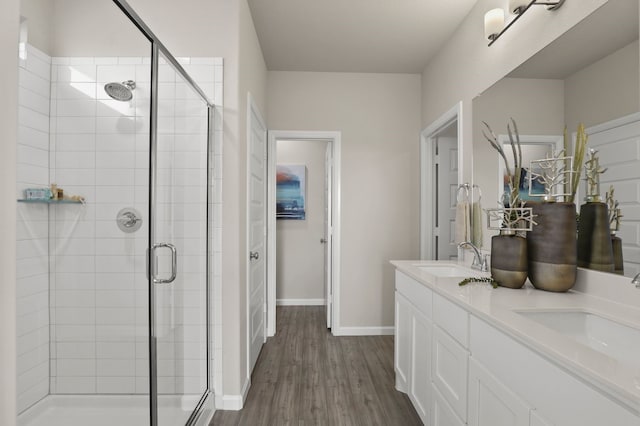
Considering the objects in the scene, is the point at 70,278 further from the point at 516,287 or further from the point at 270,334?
the point at 270,334

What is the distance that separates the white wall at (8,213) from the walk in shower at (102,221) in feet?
0.91

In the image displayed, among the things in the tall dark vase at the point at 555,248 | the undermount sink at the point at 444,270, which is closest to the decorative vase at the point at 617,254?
the tall dark vase at the point at 555,248

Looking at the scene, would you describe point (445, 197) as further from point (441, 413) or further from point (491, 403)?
point (491, 403)

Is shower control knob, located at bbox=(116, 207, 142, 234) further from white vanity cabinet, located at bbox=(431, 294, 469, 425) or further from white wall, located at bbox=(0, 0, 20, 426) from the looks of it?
white vanity cabinet, located at bbox=(431, 294, 469, 425)

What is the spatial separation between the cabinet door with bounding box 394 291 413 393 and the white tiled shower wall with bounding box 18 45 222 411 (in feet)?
4.50

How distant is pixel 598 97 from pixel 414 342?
1.52 m

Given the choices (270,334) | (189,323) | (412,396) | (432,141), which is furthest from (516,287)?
(270,334)

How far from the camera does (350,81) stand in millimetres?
3713

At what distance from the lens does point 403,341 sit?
2.35m

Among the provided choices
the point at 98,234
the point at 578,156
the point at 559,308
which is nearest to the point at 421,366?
the point at 559,308

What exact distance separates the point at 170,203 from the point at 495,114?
1958mm

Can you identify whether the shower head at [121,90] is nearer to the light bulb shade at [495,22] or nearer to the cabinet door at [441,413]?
the cabinet door at [441,413]

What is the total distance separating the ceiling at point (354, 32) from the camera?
8.49ft

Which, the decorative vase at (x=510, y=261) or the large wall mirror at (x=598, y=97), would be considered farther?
the decorative vase at (x=510, y=261)
